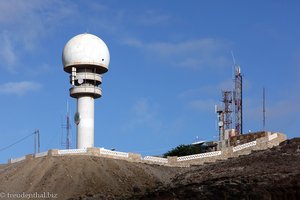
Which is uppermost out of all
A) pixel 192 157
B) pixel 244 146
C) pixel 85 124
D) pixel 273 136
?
pixel 85 124

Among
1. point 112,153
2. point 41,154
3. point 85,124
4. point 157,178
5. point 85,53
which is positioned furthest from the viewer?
point 85,53

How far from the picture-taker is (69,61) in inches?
2598

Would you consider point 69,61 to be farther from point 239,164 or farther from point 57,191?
point 239,164

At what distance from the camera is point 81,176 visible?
5347 cm

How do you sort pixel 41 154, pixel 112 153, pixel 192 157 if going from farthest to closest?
pixel 41 154
pixel 192 157
pixel 112 153

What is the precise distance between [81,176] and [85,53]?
16572mm

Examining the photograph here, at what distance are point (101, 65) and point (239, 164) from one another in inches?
1002

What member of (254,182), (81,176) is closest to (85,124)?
(81,176)

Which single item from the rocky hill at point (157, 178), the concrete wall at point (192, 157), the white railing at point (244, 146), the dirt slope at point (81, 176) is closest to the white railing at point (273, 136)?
the concrete wall at point (192, 157)

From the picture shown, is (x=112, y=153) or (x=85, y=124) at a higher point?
(x=85, y=124)

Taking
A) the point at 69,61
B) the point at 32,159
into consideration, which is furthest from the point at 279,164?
the point at 69,61

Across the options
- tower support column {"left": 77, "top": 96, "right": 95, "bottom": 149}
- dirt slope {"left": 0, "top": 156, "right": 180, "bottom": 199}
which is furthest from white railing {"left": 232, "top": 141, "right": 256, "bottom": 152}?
tower support column {"left": 77, "top": 96, "right": 95, "bottom": 149}

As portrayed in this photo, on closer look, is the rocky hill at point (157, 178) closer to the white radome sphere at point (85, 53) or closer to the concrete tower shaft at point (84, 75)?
the concrete tower shaft at point (84, 75)

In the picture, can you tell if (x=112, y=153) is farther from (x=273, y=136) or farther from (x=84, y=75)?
(x=273, y=136)
